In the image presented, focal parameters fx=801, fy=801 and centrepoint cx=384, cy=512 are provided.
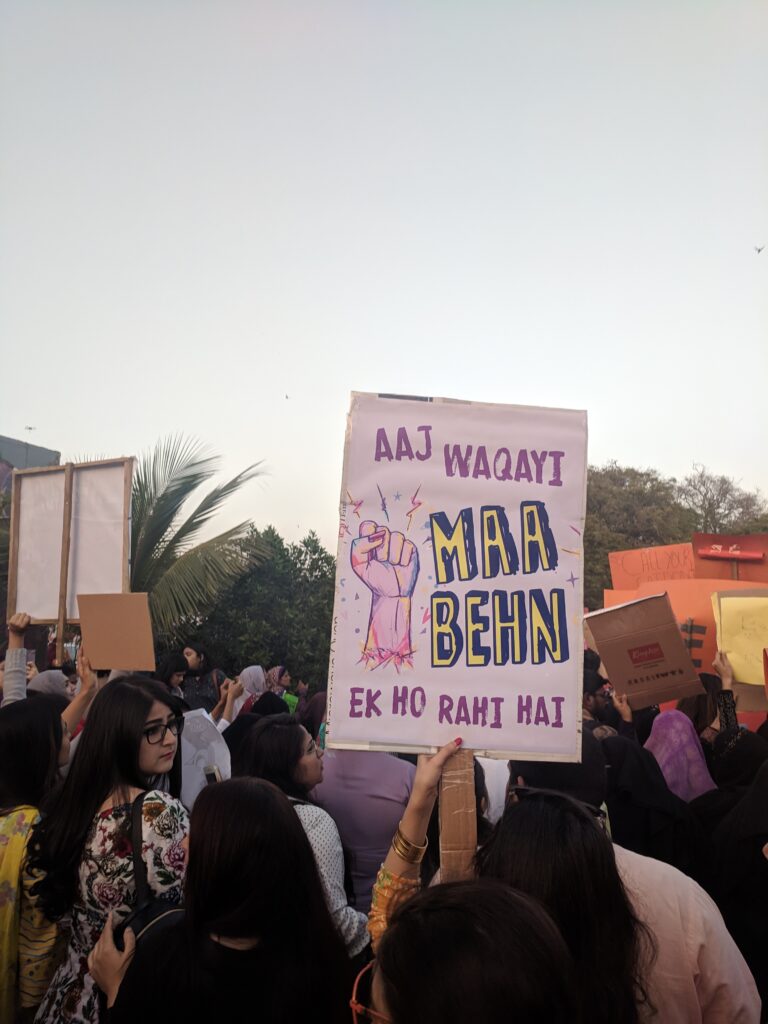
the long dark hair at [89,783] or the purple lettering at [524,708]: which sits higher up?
the purple lettering at [524,708]

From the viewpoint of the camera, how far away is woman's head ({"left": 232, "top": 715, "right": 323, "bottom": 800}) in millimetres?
3137

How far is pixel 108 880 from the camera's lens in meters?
2.29

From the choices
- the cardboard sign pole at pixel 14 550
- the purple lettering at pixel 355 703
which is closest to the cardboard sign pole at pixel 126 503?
the cardboard sign pole at pixel 14 550

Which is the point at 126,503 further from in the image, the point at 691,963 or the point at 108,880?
the point at 691,963

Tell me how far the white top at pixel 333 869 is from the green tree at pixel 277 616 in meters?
12.3

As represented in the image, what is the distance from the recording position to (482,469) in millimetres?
2479

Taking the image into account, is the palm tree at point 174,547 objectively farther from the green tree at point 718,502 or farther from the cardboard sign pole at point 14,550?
the green tree at point 718,502

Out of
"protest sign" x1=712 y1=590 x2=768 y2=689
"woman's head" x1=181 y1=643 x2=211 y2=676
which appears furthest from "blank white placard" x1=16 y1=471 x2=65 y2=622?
"protest sign" x1=712 y1=590 x2=768 y2=689

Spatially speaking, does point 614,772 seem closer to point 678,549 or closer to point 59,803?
point 59,803

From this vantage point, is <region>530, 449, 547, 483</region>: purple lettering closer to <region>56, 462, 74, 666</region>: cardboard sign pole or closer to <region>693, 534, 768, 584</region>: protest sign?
<region>56, 462, 74, 666</region>: cardboard sign pole

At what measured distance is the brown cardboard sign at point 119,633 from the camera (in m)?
4.06

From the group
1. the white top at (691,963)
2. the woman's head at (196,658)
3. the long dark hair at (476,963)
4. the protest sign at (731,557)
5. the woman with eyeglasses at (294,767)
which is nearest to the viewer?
the long dark hair at (476,963)

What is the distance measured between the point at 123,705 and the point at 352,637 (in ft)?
2.88

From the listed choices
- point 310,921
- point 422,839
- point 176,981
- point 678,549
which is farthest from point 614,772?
point 678,549
